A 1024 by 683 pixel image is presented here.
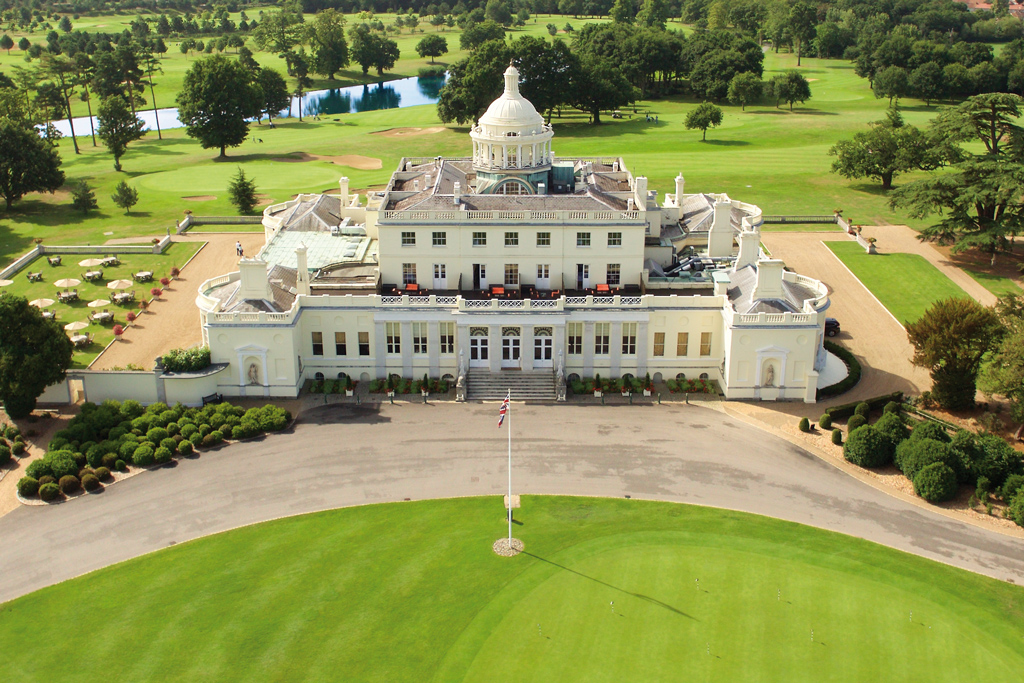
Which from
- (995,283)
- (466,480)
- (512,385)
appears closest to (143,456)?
(466,480)

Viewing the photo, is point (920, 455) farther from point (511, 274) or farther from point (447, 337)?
point (447, 337)

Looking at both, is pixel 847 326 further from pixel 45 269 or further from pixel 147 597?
pixel 45 269

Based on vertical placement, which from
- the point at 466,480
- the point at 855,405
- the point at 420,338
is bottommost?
the point at 466,480

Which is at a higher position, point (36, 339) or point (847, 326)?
point (36, 339)

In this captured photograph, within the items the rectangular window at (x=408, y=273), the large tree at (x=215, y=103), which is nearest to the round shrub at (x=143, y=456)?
the rectangular window at (x=408, y=273)

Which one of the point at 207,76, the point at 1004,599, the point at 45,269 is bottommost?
the point at 1004,599

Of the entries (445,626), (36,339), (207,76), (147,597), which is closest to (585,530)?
(445,626)

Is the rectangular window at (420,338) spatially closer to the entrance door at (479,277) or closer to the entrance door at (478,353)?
→ the entrance door at (478,353)
